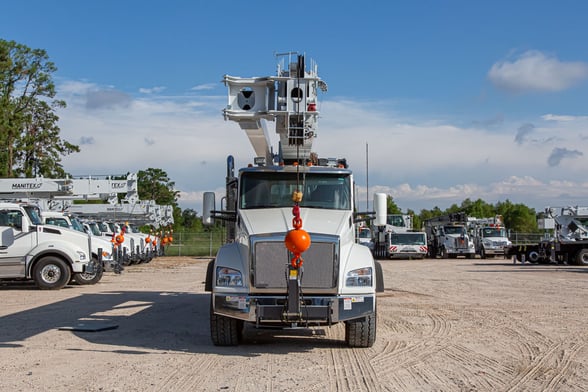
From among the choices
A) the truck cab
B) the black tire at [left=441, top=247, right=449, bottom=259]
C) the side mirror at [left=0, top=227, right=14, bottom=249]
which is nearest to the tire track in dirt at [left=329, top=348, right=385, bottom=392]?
the truck cab

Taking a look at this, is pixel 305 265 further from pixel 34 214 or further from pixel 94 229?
pixel 94 229

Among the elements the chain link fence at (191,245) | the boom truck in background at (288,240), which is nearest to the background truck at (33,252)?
the boom truck in background at (288,240)

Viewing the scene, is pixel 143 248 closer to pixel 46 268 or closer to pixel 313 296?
pixel 46 268

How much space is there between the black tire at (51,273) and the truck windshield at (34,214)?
104 cm

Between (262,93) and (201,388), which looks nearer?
(201,388)

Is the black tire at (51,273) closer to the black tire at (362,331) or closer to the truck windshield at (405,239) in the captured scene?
the black tire at (362,331)

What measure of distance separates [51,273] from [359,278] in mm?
12011

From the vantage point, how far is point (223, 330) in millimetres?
9547

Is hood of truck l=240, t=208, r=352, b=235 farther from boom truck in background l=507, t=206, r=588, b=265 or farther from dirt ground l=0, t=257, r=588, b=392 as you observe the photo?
boom truck in background l=507, t=206, r=588, b=265

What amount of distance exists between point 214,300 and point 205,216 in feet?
6.29

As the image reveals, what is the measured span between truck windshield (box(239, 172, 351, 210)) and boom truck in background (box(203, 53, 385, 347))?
0.01 metres

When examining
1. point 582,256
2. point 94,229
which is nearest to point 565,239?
point 582,256

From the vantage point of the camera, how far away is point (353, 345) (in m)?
9.55

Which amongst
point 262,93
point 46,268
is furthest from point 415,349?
point 46,268
